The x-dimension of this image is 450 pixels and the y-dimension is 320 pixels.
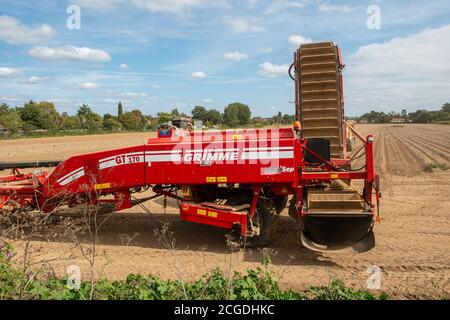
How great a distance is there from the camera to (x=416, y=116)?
127m

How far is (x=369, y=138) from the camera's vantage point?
19.7 feet

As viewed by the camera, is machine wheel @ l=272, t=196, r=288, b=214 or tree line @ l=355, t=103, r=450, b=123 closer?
machine wheel @ l=272, t=196, r=288, b=214

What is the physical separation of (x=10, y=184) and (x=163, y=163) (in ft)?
12.1

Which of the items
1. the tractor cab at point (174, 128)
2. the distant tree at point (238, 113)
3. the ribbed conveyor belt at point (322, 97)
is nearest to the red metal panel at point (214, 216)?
the tractor cab at point (174, 128)

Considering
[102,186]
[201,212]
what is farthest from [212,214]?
[102,186]

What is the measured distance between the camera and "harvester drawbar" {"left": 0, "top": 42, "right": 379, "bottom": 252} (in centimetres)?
591

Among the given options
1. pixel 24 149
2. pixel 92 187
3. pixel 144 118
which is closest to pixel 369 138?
pixel 92 187

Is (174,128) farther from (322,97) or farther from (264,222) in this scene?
(322,97)

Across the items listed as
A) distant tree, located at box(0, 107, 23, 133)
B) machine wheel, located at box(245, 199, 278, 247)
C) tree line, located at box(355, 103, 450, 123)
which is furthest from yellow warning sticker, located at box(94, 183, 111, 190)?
tree line, located at box(355, 103, 450, 123)

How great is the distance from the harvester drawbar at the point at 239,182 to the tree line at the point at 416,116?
118 meters

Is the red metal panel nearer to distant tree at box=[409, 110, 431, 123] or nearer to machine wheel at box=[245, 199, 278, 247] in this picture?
machine wheel at box=[245, 199, 278, 247]

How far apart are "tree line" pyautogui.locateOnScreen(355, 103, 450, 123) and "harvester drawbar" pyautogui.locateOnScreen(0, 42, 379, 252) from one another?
117840 mm

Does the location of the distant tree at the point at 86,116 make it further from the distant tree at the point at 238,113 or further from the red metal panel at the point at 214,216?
the red metal panel at the point at 214,216

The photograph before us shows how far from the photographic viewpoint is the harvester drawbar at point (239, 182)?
591 centimetres
